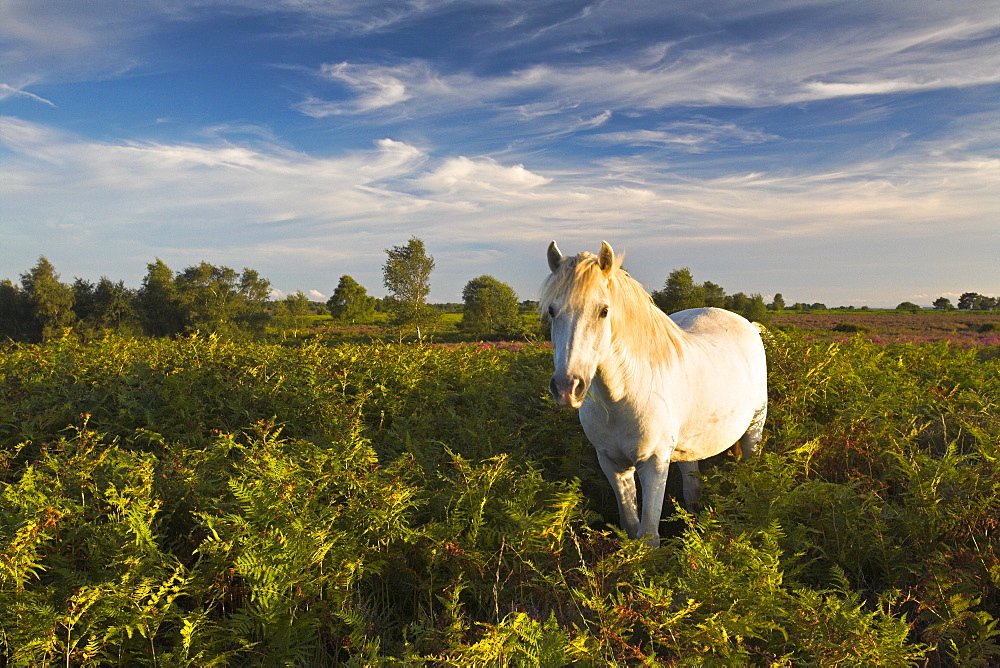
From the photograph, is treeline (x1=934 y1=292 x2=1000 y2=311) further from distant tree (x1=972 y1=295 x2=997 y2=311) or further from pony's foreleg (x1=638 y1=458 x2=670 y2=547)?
pony's foreleg (x1=638 y1=458 x2=670 y2=547)

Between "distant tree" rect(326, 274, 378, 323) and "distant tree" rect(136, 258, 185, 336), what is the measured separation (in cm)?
1777

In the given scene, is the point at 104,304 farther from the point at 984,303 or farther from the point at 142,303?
the point at 984,303

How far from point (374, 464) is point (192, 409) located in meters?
2.89

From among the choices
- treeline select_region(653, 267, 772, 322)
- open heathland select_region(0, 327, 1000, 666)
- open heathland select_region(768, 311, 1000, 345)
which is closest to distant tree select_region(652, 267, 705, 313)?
treeline select_region(653, 267, 772, 322)

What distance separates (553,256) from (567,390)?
3.22 ft

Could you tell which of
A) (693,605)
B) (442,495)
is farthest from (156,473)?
(693,605)

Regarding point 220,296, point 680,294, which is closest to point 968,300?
point 680,294

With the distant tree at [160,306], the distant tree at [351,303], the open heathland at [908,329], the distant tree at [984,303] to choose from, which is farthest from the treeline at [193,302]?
the distant tree at [984,303]

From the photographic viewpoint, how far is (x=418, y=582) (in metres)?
3.03

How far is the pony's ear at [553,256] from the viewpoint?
3.32m

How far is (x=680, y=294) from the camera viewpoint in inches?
1008

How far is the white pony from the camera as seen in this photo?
296cm

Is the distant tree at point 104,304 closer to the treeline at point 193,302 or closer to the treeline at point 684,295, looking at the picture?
the treeline at point 193,302

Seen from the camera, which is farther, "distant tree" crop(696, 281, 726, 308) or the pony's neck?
"distant tree" crop(696, 281, 726, 308)
